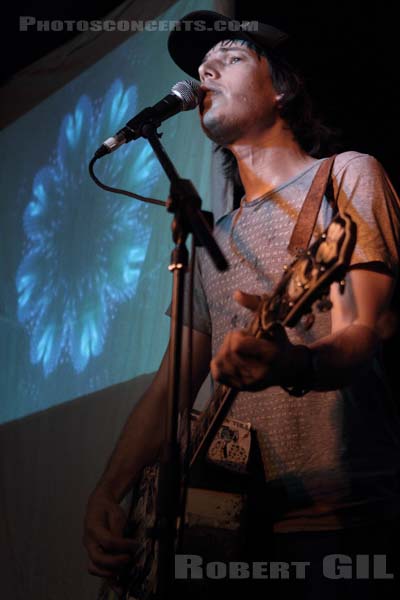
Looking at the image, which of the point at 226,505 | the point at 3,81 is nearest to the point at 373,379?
the point at 226,505

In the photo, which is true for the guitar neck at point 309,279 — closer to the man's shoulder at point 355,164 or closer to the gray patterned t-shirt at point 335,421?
the gray patterned t-shirt at point 335,421

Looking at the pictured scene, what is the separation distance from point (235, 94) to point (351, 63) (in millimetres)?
795

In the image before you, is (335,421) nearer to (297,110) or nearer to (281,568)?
(281,568)

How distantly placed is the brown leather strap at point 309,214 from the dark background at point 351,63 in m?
0.82

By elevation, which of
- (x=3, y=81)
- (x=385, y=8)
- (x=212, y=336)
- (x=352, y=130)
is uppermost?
(x=3, y=81)

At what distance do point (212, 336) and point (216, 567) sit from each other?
0.60 metres

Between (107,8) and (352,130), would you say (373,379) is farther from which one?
(107,8)

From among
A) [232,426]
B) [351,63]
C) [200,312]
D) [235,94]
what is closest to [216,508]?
[232,426]

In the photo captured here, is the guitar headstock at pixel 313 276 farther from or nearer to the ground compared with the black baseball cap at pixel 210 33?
nearer to the ground

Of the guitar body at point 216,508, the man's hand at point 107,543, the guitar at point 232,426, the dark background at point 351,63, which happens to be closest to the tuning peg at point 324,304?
the guitar at point 232,426

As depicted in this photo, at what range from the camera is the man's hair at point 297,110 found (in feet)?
6.88

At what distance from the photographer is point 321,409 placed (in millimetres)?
1480

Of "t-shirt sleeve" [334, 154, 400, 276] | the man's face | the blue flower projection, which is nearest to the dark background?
the man's face

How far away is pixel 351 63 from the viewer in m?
2.57
